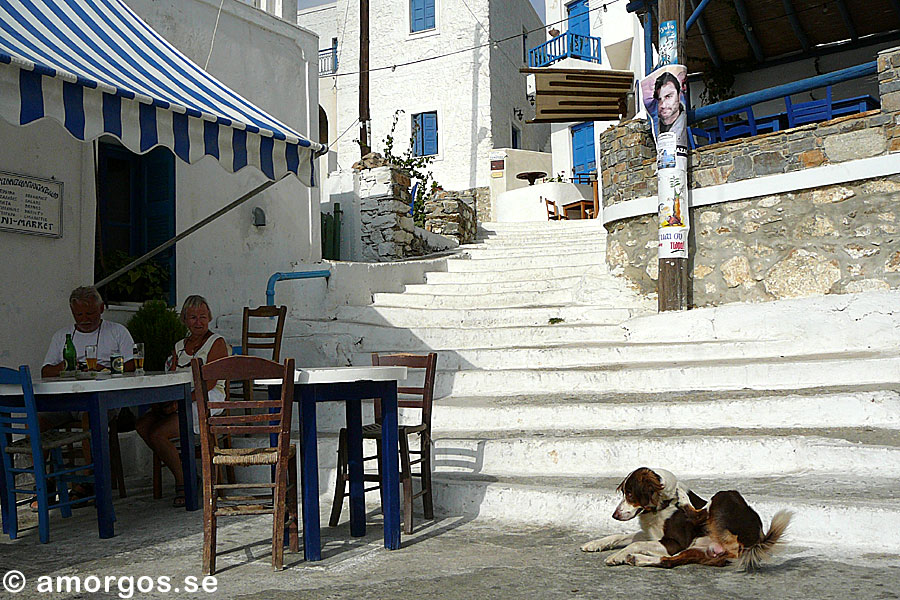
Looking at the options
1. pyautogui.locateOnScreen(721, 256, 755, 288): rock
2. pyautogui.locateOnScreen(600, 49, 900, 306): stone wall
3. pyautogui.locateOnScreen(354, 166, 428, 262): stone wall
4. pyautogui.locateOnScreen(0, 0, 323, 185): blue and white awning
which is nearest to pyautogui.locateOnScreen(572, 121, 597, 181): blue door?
pyautogui.locateOnScreen(354, 166, 428, 262): stone wall

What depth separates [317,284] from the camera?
28.8 ft

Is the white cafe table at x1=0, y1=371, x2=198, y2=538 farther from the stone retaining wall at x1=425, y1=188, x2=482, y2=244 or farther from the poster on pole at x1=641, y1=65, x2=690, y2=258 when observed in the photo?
the stone retaining wall at x1=425, y1=188, x2=482, y2=244

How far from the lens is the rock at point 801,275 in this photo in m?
7.11

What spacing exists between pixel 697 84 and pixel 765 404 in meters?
7.10

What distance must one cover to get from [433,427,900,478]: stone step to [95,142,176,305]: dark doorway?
3.73m

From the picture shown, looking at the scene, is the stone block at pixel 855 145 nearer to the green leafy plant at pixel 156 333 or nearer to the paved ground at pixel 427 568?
the paved ground at pixel 427 568

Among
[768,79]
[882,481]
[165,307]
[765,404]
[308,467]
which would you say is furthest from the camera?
[768,79]

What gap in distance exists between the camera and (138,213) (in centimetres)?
805

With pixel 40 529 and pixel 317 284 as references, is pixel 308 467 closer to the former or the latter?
pixel 40 529

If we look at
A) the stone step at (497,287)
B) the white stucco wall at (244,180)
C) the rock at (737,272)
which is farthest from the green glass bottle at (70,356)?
the rock at (737,272)

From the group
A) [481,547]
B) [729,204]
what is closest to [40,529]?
[481,547]

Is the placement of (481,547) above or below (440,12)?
below

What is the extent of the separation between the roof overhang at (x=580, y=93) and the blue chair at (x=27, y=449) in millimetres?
9944

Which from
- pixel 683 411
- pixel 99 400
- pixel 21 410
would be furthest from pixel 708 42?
pixel 21 410
